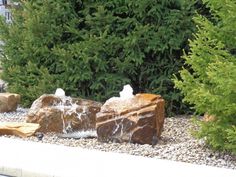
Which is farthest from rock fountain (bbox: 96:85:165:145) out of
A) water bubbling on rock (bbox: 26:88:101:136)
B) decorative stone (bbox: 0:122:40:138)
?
decorative stone (bbox: 0:122:40:138)

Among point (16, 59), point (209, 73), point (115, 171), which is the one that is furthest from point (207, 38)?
point (16, 59)

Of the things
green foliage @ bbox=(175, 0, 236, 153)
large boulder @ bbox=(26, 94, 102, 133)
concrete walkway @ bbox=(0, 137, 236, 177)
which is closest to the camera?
concrete walkway @ bbox=(0, 137, 236, 177)

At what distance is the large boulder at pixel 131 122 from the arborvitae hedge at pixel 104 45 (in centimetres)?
173

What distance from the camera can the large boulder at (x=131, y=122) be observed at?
641 cm

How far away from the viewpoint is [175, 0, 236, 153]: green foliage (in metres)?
5.39

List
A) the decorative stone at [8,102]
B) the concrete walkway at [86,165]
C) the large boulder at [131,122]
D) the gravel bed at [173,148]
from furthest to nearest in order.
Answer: the decorative stone at [8,102]
the large boulder at [131,122]
the gravel bed at [173,148]
the concrete walkway at [86,165]

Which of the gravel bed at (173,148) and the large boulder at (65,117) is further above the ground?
the large boulder at (65,117)

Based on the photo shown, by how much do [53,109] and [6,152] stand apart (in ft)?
5.69

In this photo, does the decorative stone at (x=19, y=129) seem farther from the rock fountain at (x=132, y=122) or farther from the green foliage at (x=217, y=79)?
the green foliage at (x=217, y=79)

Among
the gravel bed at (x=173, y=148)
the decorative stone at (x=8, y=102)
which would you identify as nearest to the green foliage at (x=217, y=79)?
the gravel bed at (x=173, y=148)

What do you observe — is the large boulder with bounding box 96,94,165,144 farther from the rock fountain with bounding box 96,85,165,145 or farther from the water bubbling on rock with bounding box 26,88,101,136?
the water bubbling on rock with bounding box 26,88,101,136

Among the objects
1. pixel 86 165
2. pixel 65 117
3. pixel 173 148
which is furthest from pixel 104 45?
pixel 86 165

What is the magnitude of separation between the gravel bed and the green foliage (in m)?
0.13

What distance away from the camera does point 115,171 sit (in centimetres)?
471
